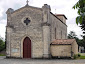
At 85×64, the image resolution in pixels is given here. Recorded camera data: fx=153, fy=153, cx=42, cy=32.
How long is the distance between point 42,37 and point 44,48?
1.88 meters

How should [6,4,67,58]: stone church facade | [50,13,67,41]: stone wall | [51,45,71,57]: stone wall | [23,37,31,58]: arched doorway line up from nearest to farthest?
[51,45,71,57]: stone wall → [6,4,67,58]: stone church facade → [23,37,31,58]: arched doorway → [50,13,67,41]: stone wall

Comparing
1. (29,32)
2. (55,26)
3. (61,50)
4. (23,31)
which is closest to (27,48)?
(29,32)

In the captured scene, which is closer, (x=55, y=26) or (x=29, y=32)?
(x=29, y=32)

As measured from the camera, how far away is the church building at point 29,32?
1011 inches

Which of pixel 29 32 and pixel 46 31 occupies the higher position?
pixel 46 31

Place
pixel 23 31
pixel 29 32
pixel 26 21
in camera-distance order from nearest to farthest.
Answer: pixel 29 32 < pixel 23 31 < pixel 26 21

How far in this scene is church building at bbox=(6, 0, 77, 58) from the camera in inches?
1011

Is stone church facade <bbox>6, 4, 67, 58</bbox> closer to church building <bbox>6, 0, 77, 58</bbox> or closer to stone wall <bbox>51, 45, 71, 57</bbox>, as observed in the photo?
church building <bbox>6, 0, 77, 58</bbox>

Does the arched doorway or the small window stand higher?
the small window

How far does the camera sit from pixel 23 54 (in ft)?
88.2

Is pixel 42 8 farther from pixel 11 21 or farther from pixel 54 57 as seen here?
pixel 54 57

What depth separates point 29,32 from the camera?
87.5ft

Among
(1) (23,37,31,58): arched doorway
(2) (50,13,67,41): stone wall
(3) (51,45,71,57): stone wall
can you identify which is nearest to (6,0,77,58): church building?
(1) (23,37,31,58): arched doorway

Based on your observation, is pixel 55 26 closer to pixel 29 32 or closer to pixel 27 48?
pixel 29 32
